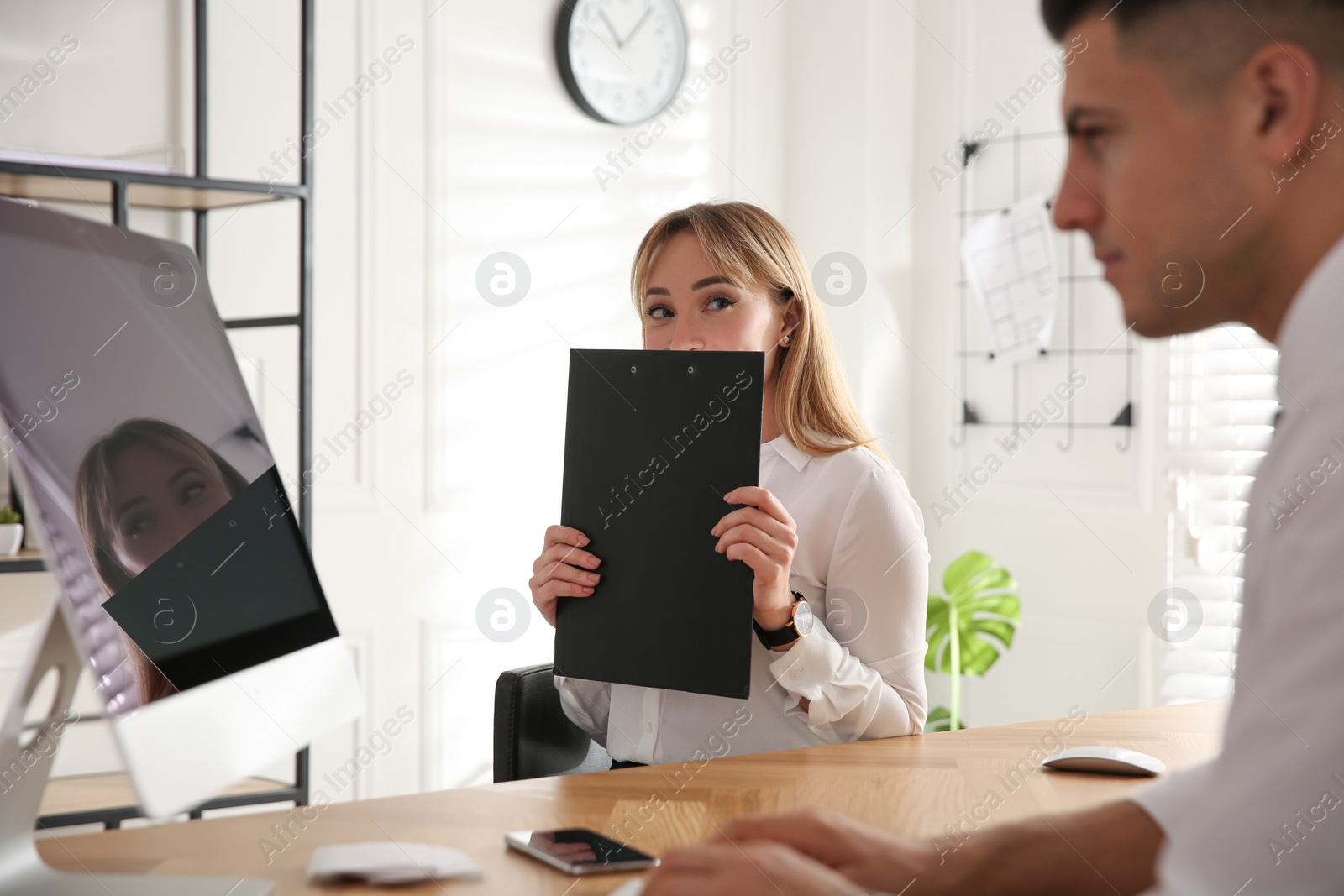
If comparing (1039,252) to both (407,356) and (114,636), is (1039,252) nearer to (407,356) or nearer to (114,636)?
(407,356)

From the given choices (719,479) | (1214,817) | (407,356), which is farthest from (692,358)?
(407,356)

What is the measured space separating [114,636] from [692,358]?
2.64 feet

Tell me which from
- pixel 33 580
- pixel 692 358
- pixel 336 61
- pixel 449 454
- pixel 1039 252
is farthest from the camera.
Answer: pixel 1039 252

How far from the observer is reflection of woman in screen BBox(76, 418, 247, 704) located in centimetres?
78

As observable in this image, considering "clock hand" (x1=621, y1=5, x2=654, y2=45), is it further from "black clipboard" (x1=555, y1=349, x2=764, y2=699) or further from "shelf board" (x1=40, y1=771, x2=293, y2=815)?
"shelf board" (x1=40, y1=771, x2=293, y2=815)

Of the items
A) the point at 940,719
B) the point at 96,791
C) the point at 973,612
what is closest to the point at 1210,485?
the point at 973,612

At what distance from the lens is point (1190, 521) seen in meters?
3.09

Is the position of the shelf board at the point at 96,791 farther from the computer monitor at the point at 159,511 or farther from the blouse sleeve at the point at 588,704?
the computer monitor at the point at 159,511

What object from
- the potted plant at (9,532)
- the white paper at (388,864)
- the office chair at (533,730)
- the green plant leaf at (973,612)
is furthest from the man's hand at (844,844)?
the green plant leaf at (973,612)

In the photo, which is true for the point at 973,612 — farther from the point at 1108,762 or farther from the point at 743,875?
the point at 743,875

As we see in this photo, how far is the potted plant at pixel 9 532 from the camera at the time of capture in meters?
2.14

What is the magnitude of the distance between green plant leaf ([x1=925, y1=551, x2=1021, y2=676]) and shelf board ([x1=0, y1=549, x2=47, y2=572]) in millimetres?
2207

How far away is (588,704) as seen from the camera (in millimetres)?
1759

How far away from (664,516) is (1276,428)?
35.2 inches
